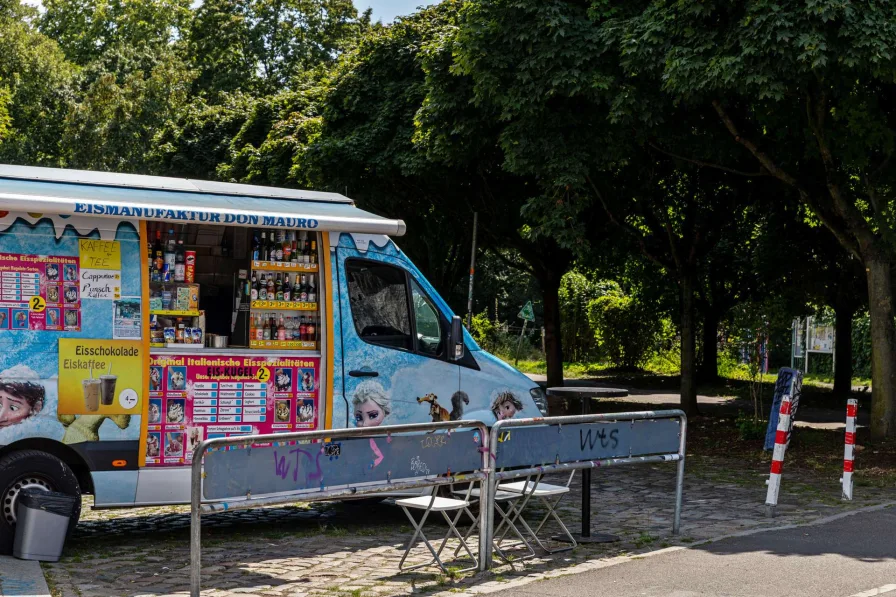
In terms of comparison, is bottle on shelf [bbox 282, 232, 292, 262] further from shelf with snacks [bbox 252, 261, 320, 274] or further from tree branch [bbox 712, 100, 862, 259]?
tree branch [bbox 712, 100, 862, 259]

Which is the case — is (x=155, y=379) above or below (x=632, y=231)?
below

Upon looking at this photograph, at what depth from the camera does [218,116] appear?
1491 inches

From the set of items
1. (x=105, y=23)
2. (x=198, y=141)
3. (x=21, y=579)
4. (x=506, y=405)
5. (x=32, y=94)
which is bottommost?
(x=21, y=579)

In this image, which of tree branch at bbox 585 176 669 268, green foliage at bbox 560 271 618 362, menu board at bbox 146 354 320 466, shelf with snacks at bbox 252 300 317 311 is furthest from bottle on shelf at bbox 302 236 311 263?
green foliage at bbox 560 271 618 362

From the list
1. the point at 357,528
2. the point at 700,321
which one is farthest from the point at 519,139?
the point at 700,321

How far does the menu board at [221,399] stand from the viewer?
865 cm

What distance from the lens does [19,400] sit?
26.5 feet

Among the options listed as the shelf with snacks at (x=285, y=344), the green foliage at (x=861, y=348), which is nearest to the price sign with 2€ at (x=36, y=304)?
the shelf with snacks at (x=285, y=344)

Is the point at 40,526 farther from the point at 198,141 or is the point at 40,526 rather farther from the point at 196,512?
the point at 198,141

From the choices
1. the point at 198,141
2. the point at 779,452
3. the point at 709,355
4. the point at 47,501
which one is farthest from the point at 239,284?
the point at 198,141

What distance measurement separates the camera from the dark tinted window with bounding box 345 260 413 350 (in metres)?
9.48

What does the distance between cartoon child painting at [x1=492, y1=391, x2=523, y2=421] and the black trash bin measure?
12.2 ft

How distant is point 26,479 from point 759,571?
5182 millimetres

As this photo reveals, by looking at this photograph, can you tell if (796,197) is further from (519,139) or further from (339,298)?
(339,298)
